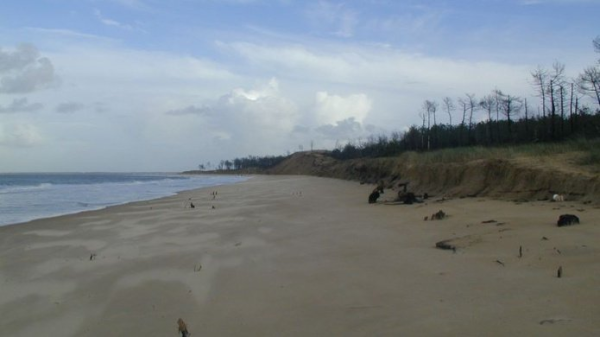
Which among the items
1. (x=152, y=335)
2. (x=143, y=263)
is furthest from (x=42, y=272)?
(x=152, y=335)

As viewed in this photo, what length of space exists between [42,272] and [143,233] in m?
4.46

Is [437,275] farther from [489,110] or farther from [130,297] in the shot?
[489,110]

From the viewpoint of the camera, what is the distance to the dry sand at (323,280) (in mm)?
5117

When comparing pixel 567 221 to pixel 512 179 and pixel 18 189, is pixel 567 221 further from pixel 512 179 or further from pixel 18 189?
pixel 18 189

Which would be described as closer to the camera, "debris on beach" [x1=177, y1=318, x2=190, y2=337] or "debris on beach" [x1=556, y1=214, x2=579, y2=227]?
"debris on beach" [x1=177, y1=318, x2=190, y2=337]

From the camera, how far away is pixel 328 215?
1570 centimetres

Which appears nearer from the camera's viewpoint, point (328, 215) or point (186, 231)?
point (186, 231)

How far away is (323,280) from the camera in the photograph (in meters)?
7.00

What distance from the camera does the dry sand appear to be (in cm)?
512

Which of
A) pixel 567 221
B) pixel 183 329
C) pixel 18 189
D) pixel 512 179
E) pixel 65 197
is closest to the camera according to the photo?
pixel 183 329

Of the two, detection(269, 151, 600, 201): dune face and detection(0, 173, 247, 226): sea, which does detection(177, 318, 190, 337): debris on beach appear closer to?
detection(269, 151, 600, 201): dune face

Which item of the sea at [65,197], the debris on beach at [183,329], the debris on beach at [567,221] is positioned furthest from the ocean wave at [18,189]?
the debris on beach at [567,221]

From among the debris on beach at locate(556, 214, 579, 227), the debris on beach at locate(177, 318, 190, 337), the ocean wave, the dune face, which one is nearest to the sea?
the ocean wave

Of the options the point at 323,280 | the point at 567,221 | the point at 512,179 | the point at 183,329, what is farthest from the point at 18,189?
the point at 567,221
